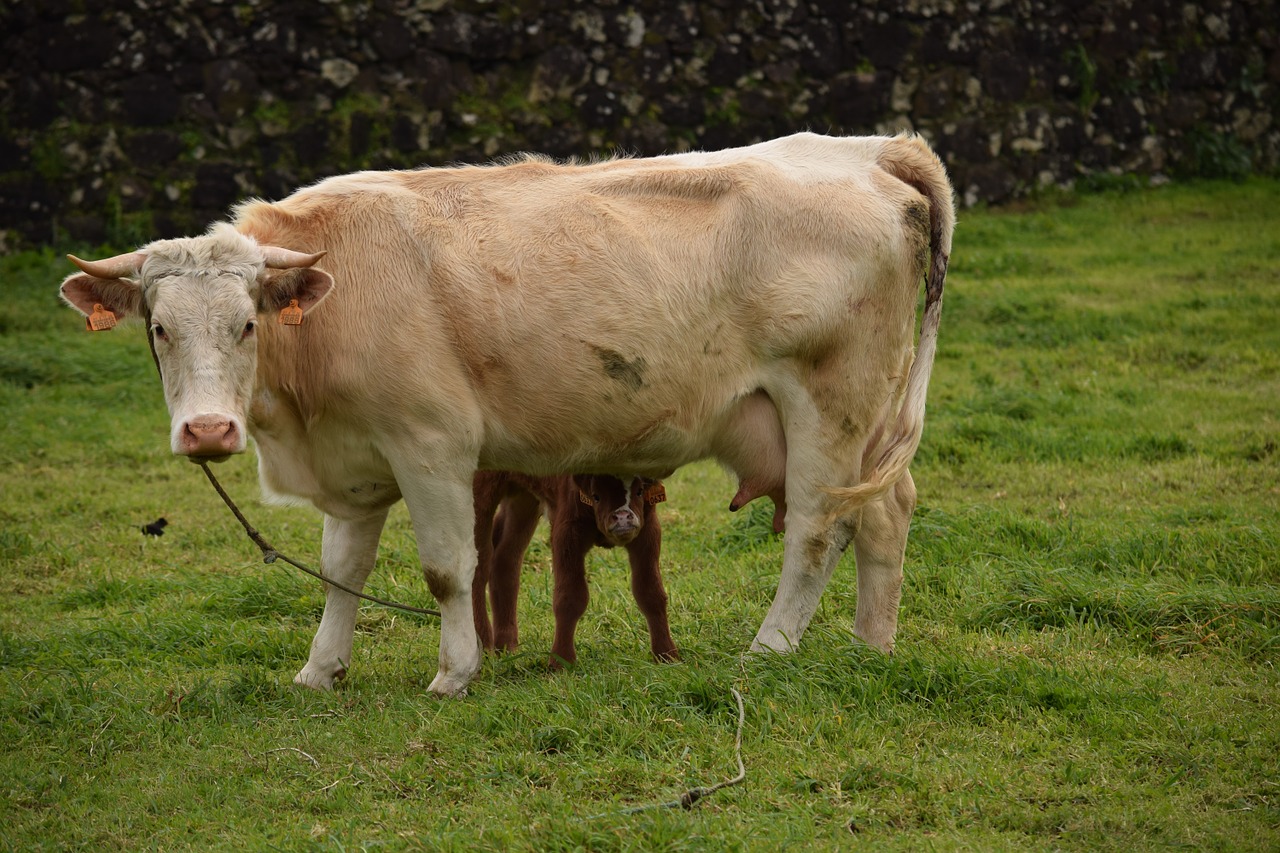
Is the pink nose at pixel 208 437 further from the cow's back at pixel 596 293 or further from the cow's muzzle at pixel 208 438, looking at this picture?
the cow's back at pixel 596 293

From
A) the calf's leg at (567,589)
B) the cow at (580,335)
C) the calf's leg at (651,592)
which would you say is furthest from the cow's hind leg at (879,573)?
the calf's leg at (567,589)

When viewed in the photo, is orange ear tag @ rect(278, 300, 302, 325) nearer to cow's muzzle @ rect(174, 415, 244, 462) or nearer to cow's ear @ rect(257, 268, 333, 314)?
cow's ear @ rect(257, 268, 333, 314)

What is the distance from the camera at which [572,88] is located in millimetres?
14422

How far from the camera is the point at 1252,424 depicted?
30.2ft

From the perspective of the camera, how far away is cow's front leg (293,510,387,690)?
19.3 ft

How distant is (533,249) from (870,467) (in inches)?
69.4

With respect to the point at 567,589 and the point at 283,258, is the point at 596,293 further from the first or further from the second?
the point at 567,589

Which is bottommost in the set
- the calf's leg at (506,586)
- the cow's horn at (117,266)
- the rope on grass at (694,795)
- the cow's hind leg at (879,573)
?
the calf's leg at (506,586)

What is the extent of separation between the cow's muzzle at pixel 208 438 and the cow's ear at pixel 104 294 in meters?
0.67

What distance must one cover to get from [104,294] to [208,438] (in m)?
0.85

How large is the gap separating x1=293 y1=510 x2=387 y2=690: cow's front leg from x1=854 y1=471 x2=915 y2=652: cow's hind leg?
7.05 feet

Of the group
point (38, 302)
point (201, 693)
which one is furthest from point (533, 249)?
point (38, 302)

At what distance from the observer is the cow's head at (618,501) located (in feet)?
19.6

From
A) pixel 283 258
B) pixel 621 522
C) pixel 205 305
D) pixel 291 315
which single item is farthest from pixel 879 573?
pixel 205 305
